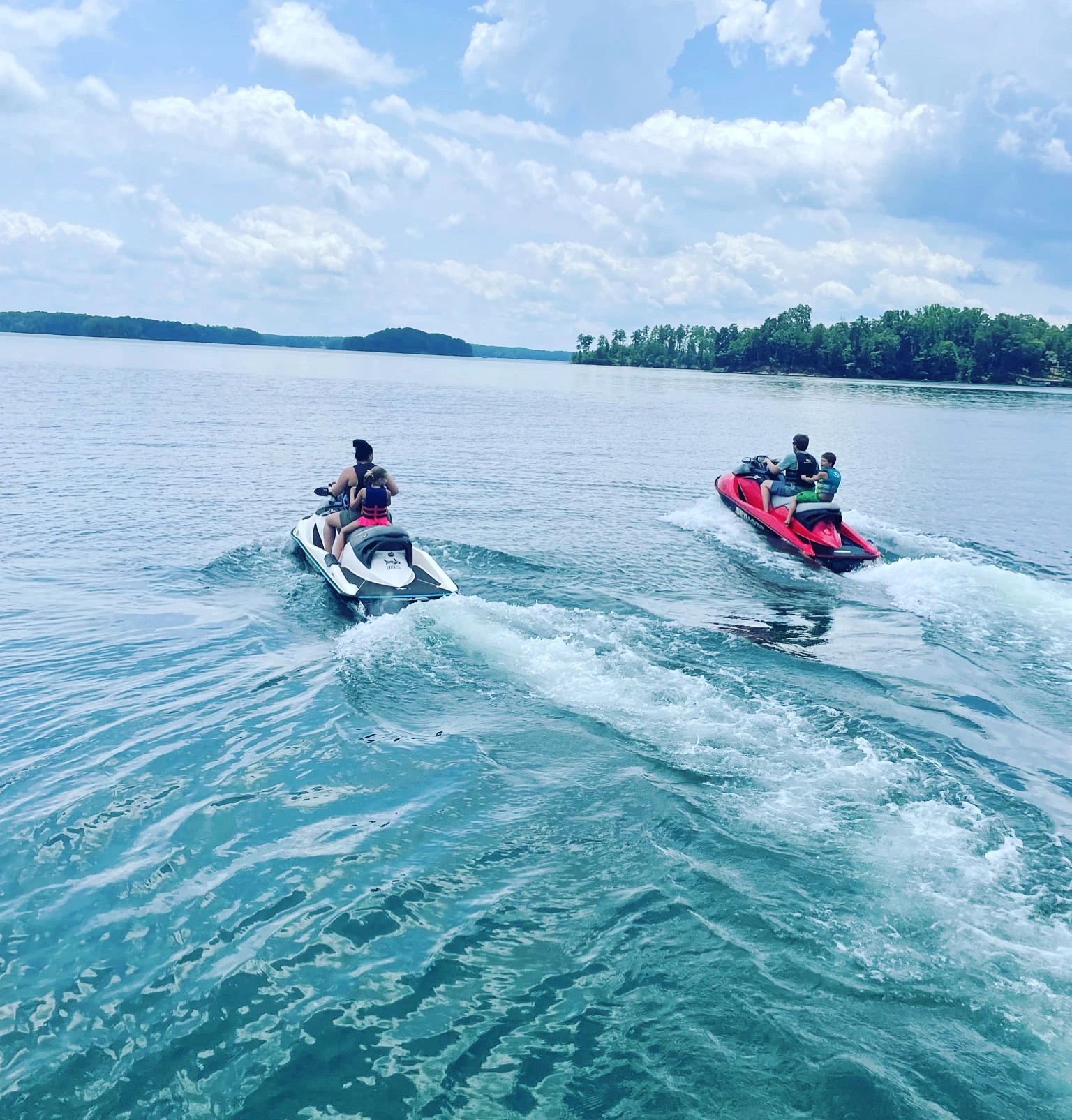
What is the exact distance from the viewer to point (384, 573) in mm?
12391

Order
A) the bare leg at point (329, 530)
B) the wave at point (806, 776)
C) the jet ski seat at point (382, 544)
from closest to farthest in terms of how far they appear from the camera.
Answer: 1. the wave at point (806, 776)
2. the jet ski seat at point (382, 544)
3. the bare leg at point (329, 530)

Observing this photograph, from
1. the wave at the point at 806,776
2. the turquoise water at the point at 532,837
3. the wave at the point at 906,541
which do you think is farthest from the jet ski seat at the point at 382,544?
the wave at the point at 906,541

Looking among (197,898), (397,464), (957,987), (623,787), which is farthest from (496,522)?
(957,987)

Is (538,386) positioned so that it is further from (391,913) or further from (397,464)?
(391,913)

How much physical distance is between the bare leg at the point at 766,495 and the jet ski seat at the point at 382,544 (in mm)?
9505

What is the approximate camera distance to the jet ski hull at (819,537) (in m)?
16.1

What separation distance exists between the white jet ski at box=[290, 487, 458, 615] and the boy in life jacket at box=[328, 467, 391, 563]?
0.16 m

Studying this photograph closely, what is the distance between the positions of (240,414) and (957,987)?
41.2m

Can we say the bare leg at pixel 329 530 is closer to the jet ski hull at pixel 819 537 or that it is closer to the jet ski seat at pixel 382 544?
the jet ski seat at pixel 382 544

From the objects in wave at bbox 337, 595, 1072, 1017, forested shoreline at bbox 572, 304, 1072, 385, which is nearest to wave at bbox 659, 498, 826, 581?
wave at bbox 337, 595, 1072, 1017

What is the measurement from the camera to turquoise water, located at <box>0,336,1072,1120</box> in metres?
4.62

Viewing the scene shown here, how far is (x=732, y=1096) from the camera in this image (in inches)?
172

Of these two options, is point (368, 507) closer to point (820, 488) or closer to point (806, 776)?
point (806, 776)

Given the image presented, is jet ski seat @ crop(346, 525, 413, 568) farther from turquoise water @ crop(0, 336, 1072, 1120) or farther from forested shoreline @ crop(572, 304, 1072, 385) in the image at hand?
forested shoreline @ crop(572, 304, 1072, 385)
